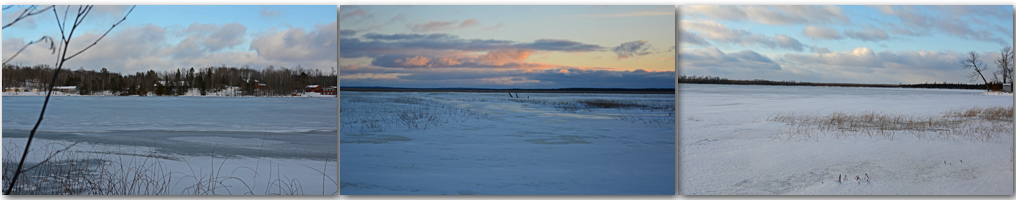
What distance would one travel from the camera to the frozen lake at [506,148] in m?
5.05

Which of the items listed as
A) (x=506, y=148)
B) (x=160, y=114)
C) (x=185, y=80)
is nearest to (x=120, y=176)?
(x=160, y=114)

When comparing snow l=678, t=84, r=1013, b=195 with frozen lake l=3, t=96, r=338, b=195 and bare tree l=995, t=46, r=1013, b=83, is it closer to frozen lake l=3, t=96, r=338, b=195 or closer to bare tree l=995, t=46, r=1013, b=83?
bare tree l=995, t=46, r=1013, b=83

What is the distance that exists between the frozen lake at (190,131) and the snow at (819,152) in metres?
3.40

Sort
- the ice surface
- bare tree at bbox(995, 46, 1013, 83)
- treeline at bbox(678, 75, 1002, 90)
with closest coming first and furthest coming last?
the ice surface < treeline at bbox(678, 75, 1002, 90) < bare tree at bbox(995, 46, 1013, 83)

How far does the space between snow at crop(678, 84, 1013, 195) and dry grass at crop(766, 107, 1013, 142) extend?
5cm

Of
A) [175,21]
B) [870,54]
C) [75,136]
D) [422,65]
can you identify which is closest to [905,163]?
[870,54]

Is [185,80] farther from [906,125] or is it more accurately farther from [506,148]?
[906,125]

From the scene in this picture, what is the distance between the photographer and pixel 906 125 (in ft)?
17.0

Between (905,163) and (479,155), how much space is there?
12.8ft

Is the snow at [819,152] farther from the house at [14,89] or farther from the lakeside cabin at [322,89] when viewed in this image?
the house at [14,89]

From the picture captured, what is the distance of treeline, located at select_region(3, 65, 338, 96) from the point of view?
16.1 feet

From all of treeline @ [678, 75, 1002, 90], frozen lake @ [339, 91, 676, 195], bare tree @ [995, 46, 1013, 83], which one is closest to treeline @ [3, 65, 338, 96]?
frozen lake @ [339, 91, 676, 195]

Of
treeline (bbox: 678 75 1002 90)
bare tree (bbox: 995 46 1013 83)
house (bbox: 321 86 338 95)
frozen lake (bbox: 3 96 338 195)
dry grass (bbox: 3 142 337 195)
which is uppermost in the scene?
bare tree (bbox: 995 46 1013 83)

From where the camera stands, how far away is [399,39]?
510cm
